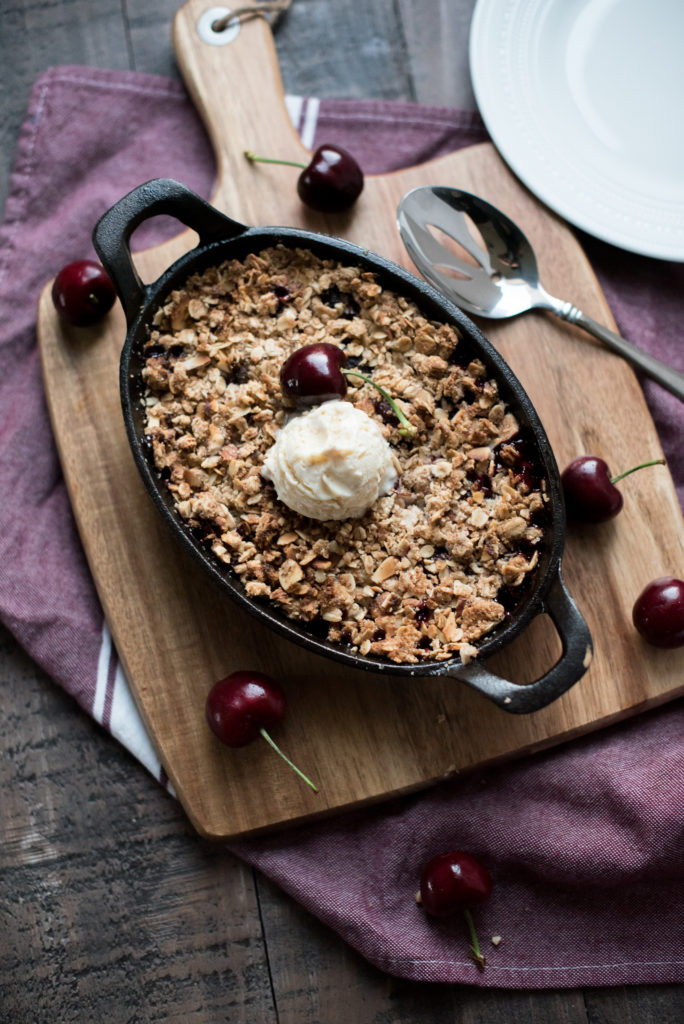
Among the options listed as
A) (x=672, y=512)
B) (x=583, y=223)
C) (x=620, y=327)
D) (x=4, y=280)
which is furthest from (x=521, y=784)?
(x=4, y=280)

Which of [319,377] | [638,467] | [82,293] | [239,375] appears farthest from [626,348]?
[82,293]

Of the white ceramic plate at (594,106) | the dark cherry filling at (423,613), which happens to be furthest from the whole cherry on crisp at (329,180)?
the dark cherry filling at (423,613)

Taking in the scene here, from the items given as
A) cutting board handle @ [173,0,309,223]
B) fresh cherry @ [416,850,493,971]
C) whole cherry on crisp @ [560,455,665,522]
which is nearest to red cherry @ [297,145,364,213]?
cutting board handle @ [173,0,309,223]

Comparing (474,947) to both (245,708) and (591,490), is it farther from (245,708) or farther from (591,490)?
(591,490)

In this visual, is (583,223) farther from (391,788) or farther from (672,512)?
(391,788)

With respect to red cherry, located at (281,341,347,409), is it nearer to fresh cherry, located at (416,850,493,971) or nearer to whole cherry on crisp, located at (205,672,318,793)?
whole cherry on crisp, located at (205,672,318,793)
